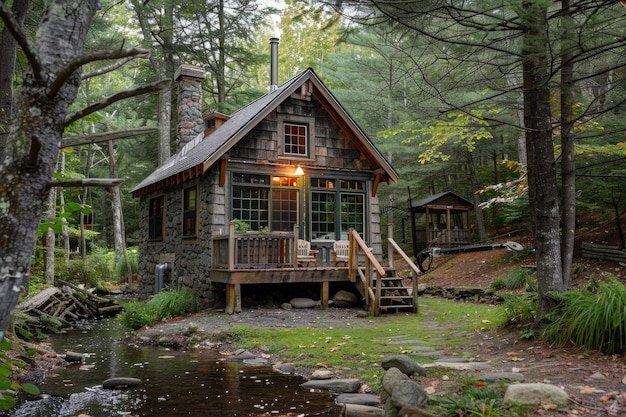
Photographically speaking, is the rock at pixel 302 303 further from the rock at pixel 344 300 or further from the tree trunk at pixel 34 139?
the tree trunk at pixel 34 139

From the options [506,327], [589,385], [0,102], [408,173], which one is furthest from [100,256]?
[589,385]

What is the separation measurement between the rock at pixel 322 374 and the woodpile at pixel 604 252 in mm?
11109

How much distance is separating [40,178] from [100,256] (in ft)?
76.8

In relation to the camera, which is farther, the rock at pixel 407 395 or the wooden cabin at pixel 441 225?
the wooden cabin at pixel 441 225

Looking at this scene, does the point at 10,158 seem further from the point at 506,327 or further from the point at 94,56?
the point at 506,327

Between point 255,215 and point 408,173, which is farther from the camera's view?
point 408,173

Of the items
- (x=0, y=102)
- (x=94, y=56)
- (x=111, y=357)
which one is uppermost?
(x=0, y=102)

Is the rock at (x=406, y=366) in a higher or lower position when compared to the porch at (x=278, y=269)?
lower

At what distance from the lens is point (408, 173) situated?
88.3ft

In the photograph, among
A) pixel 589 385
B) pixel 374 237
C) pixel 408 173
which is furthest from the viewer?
pixel 408 173

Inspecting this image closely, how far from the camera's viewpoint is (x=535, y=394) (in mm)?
4051

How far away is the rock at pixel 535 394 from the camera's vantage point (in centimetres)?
400

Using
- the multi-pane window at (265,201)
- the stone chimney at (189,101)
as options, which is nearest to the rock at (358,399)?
the multi-pane window at (265,201)

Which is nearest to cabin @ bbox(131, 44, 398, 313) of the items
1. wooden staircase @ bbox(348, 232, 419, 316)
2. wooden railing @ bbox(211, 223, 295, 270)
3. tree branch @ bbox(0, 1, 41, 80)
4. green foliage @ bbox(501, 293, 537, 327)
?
wooden railing @ bbox(211, 223, 295, 270)
